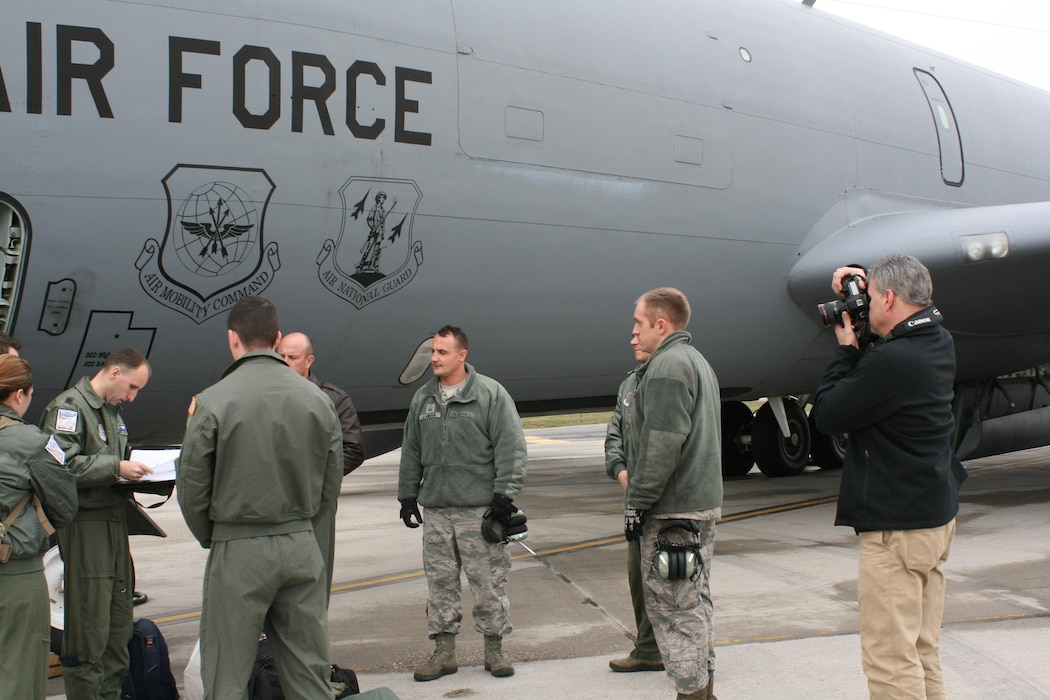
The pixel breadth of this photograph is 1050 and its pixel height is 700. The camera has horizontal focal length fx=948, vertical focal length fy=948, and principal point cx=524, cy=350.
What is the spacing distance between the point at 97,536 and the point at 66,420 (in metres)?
0.54

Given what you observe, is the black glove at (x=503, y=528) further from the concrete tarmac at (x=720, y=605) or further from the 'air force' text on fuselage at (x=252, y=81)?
the 'air force' text on fuselage at (x=252, y=81)

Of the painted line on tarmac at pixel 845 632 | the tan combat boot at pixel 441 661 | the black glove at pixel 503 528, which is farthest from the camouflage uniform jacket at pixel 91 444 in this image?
the painted line on tarmac at pixel 845 632

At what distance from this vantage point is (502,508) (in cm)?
486

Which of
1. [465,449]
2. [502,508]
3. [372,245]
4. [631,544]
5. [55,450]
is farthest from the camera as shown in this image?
[372,245]

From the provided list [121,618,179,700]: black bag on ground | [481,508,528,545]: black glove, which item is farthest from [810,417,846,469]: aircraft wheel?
[121,618,179,700]: black bag on ground

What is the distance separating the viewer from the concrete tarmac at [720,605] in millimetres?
4562

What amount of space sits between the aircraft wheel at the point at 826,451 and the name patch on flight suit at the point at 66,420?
38.2 ft

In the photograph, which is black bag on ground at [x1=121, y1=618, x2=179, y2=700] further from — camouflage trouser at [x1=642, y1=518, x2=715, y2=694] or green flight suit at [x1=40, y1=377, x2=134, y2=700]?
camouflage trouser at [x1=642, y1=518, x2=715, y2=694]

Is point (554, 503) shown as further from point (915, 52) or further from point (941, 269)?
point (915, 52)

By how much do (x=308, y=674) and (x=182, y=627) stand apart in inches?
108

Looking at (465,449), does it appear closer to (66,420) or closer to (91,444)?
(91,444)

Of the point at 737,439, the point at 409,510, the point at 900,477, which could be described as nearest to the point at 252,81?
the point at 409,510

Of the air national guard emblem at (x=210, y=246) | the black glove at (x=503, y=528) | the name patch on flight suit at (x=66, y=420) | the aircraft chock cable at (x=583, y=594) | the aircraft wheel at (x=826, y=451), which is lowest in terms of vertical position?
the aircraft wheel at (x=826, y=451)

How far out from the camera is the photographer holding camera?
3.43m
